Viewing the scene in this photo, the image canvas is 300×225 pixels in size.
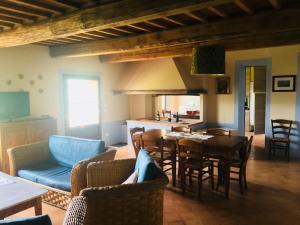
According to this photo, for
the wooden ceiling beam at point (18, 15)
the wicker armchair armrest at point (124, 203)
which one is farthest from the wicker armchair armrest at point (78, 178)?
the wooden ceiling beam at point (18, 15)

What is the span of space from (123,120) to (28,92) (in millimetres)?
3061

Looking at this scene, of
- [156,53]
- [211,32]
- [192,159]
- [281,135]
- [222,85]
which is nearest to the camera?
[211,32]

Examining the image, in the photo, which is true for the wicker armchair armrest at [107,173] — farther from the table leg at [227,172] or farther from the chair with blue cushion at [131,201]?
the table leg at [227,172]

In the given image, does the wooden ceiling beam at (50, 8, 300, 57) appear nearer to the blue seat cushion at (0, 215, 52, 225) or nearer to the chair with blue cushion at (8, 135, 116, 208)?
the chair with blue cushion at (8, 135, 116, 208)

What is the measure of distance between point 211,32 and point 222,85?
3339mm

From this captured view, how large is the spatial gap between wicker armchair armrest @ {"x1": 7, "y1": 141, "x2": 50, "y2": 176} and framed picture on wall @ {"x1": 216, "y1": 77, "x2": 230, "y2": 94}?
174 inches

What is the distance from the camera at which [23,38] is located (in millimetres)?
3752

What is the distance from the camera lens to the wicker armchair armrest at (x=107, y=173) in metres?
2.79

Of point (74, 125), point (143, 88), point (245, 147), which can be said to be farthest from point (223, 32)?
point (74, 125)

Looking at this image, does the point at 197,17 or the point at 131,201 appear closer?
the point at 131,201

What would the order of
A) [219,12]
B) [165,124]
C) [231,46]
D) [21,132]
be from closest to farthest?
[219,12]
[21,132]
[231,46]
[165,124]

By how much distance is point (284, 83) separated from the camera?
5891 millimetres

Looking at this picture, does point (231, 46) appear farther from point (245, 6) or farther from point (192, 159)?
point (192, 159)

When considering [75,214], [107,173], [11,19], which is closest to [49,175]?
[107,173]
